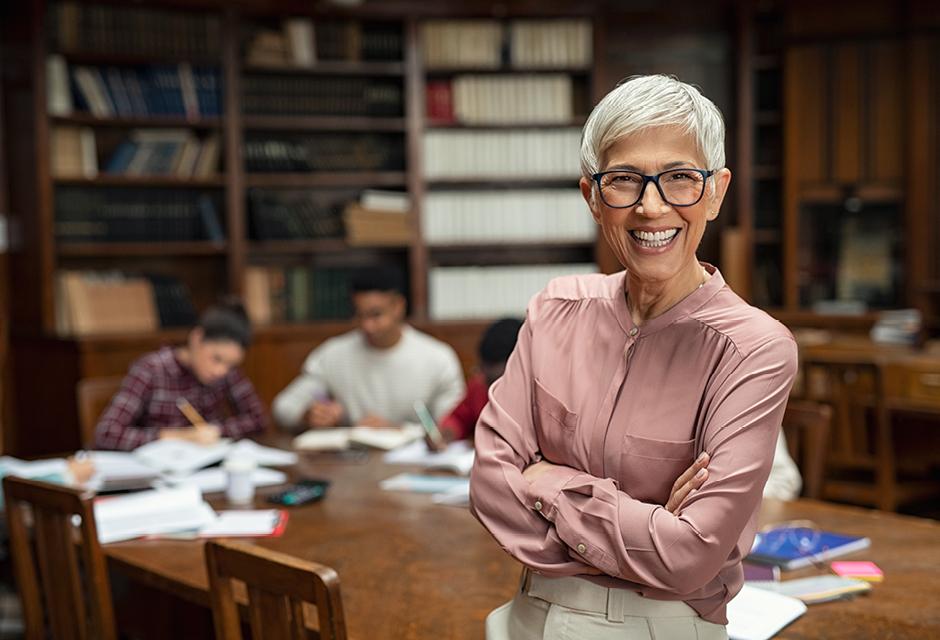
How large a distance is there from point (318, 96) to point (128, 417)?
2.73 meters

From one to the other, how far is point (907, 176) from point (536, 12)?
226 cm

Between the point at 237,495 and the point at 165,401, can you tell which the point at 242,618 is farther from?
the point at 165,401

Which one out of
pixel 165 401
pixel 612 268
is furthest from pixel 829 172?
pixel 165 401

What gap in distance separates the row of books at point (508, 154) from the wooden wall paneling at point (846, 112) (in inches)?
58.2

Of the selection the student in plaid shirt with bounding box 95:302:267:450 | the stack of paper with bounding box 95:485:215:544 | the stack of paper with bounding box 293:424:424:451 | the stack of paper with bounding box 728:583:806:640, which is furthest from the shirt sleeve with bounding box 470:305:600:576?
the student in plaid shirt with bounding box 95:302:267:450

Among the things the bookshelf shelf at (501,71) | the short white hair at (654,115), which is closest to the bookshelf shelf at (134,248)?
the bookshelf shelf at (501,71)

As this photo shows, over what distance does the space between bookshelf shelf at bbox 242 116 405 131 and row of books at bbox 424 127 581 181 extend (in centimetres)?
29

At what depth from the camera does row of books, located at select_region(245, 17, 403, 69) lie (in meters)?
5.36

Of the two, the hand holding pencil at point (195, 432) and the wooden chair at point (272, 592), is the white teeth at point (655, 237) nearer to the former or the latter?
the wooden chair at point (272, 592)

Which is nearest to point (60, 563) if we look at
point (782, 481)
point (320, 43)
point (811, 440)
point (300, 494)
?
point (300, 494)

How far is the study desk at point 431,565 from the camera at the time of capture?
162 centimetres

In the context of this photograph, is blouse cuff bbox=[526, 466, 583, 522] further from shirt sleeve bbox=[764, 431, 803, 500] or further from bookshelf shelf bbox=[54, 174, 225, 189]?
bookshelf shelf bbox=[54, 174, 225, 189]

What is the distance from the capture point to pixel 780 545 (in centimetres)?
199

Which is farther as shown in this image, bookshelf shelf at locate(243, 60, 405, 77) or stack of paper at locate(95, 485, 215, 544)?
bookshelf shelf at locate(243, 60, 405, 77)
